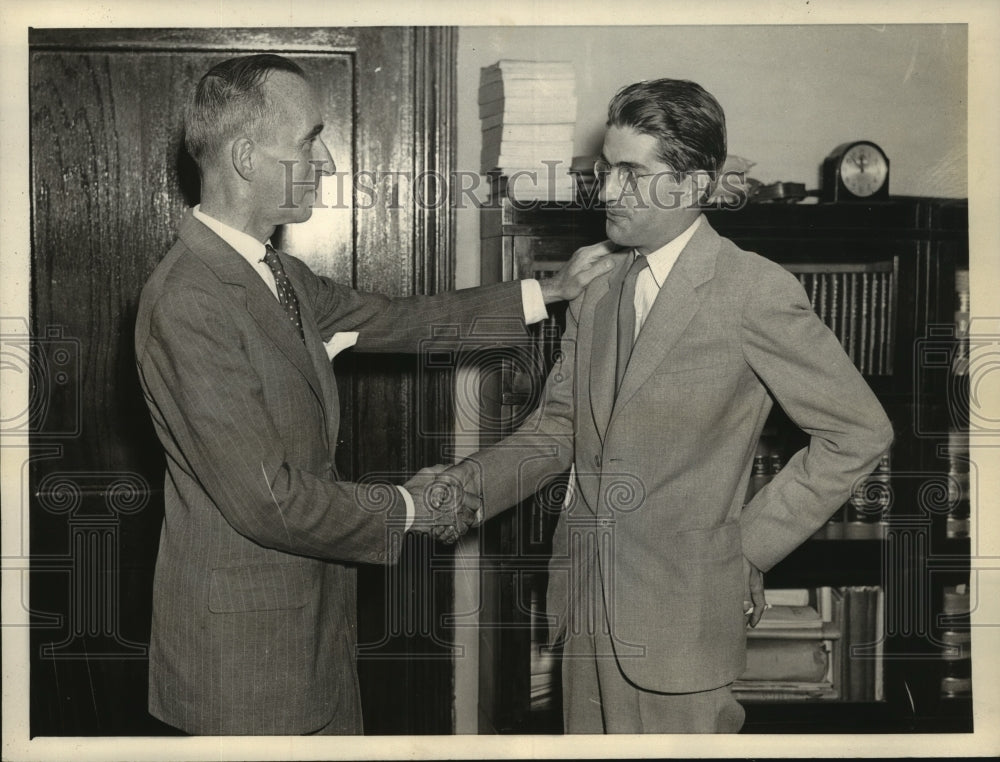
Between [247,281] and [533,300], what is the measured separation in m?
0.90

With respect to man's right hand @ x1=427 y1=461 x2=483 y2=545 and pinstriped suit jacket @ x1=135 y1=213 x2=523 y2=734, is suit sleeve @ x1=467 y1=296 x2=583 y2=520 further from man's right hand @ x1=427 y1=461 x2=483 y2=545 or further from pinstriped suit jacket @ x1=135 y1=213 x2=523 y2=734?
pinstriped suit jacket @ x1=135 y1=213 x2=523 y2=734

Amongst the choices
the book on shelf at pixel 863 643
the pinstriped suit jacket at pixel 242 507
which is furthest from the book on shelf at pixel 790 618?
the pinstriped suit jacket at pixel 242 507

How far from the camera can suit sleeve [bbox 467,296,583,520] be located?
3.11 metres

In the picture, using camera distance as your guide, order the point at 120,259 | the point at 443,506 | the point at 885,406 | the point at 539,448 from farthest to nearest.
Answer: the point at 120,259 < the point at 885,406 < the point at 539,448 < the point at 443,506

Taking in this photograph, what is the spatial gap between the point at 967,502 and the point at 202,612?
2416 millimetres

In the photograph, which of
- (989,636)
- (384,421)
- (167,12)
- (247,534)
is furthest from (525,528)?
(167,12)

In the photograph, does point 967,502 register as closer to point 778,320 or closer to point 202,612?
point 778,320

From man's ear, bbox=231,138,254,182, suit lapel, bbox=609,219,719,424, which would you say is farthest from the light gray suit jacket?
man's ear, bbox=231,138,254,182

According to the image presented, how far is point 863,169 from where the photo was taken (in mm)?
3523

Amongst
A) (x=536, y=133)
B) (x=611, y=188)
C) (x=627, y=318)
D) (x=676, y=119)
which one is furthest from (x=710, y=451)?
(x=536, y=133)

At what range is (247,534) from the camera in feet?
9.02

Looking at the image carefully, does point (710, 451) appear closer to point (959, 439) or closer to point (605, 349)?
point (605, 349)

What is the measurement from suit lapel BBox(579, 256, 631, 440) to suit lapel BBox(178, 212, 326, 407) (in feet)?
2.57

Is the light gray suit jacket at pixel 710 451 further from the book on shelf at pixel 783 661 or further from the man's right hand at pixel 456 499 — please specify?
the book on shelf at pixel 783 661
